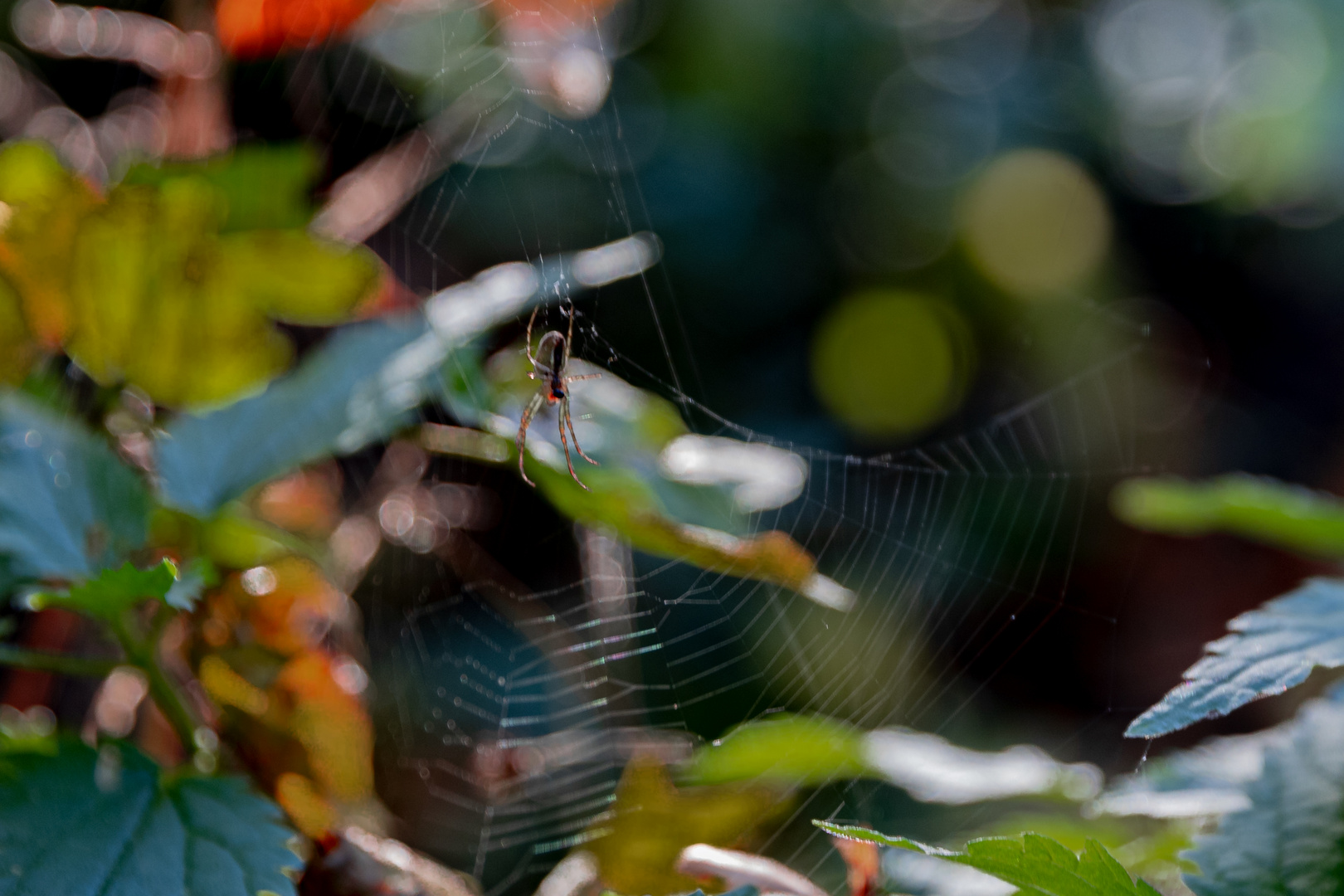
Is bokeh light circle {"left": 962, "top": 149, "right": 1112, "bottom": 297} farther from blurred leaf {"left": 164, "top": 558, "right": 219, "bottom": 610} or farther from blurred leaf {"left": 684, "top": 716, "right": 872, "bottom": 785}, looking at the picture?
blurred leaf {"left": 164, "top": 558, "right": 219, "bottom": 610}

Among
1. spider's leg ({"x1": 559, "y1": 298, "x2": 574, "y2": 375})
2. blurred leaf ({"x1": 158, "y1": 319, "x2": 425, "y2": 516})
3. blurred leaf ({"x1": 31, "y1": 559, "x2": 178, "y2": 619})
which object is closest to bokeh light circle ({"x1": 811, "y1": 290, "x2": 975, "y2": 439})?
spider's leg ({"x1": 559, "y1": 298, "x2": 574, "y2": 375})

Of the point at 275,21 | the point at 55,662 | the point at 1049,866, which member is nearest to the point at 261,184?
the point at 275,21

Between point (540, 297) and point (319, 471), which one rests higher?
point (540, 297)

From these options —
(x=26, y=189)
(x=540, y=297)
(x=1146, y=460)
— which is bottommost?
(x=26, y=189)

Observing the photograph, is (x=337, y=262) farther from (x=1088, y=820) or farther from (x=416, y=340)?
(x=1088, y=820)

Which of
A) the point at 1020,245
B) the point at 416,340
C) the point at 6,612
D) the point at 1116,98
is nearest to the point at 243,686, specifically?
the point at 416,340

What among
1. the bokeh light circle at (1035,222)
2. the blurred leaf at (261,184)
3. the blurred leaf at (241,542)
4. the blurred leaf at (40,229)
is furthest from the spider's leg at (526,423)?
the bokeh light circle at (1035,222)

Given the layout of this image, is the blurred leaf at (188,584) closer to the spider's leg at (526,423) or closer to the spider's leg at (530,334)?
the spider's leg at (526,423)
